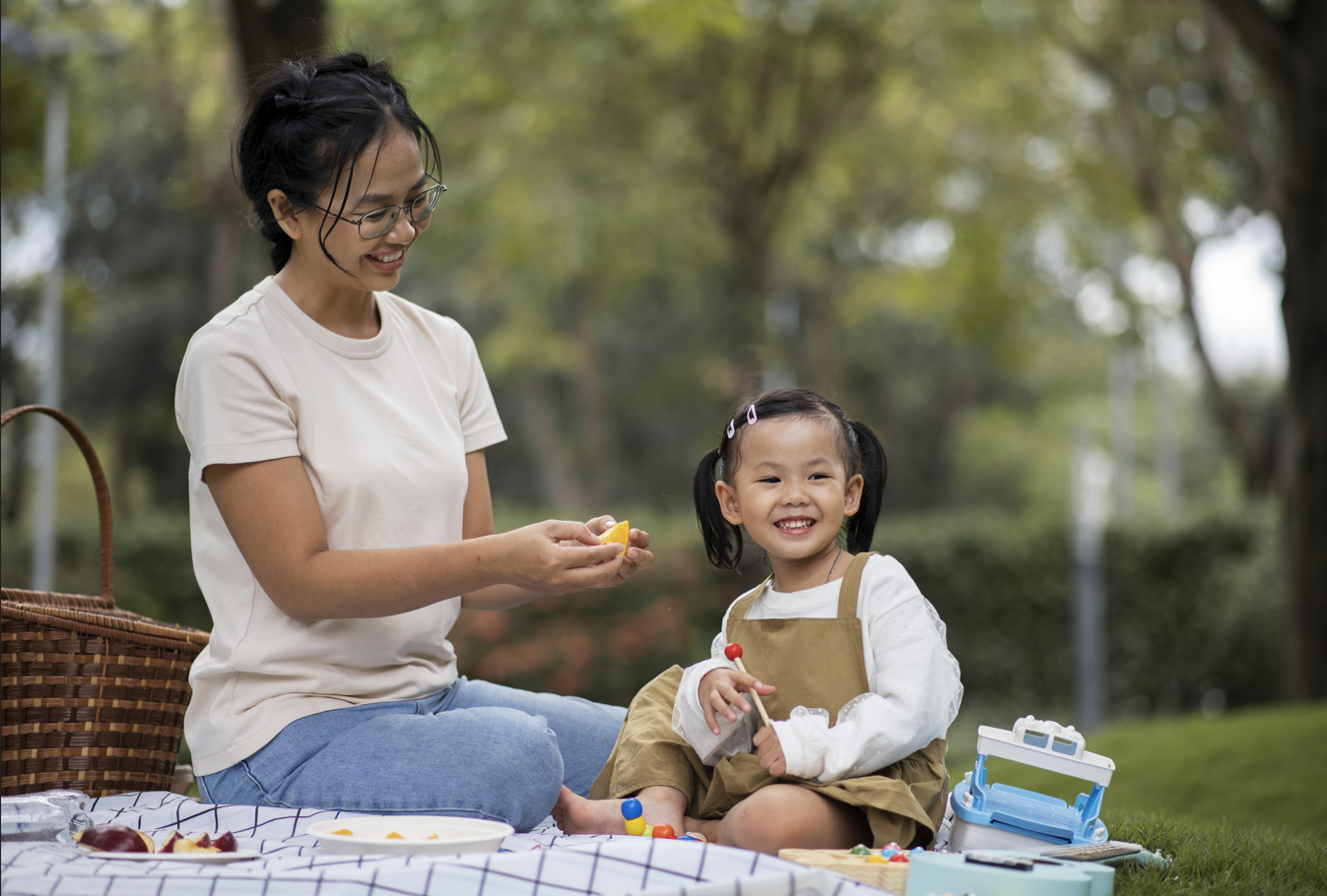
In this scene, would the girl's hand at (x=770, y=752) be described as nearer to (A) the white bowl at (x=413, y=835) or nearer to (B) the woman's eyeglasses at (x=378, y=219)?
(A) the white bowl at (x=413, y=835)

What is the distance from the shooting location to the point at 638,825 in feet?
8.16

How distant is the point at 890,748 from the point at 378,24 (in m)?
7.85

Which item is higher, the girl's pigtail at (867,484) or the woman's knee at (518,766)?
the girl's pigtail at (867,484)

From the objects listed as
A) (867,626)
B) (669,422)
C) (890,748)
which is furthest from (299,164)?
(669,422)

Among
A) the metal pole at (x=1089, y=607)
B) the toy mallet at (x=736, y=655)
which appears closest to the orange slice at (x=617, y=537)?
the toy mallet at (x=736, y=655)

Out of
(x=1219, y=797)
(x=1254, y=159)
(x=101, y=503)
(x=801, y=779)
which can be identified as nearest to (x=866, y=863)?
(x=801, y=779)

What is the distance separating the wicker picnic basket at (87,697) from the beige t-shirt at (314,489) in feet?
1.05

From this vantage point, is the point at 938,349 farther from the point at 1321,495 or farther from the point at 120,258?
the point at 1321,495

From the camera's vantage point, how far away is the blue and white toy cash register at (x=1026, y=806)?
2.46 meters

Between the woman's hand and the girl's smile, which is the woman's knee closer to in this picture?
the woman's hand

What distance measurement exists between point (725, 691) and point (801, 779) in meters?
0.22

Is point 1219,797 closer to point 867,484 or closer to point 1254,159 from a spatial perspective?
point 867,484

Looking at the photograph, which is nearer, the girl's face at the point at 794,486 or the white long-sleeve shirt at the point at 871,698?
the white long-sleeve shirt at the point at 871,698

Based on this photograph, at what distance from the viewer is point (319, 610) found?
2496 millimetres
